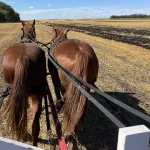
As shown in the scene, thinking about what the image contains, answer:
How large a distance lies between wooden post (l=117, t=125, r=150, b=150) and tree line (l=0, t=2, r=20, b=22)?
349 feet

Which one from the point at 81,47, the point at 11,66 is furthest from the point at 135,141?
the point at 81,47

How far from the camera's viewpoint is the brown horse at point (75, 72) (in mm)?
4102

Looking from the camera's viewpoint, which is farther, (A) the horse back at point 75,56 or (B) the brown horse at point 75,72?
(A) the horse back at point 75,56

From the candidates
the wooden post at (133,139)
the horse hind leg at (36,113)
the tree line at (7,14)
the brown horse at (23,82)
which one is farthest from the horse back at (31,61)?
the tree line at (7,14)

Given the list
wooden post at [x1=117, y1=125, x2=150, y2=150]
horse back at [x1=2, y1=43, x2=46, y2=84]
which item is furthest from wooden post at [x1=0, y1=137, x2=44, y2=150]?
horse back at [x1=2, y1=43, x2=46, y2=84]

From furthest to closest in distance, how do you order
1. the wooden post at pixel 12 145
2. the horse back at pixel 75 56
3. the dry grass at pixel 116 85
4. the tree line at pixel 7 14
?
the tree line at pixel 7 14 < the dry grass at pixel 116 85 < the horse back at pixel 75 56 < the wooden post at pixel 12 145

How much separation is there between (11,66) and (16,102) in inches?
22.1

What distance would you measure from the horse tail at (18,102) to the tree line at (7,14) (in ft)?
341

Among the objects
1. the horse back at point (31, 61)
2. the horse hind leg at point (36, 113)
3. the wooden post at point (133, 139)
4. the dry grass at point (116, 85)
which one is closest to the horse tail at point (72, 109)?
the horse hind leg at point (36, 113)

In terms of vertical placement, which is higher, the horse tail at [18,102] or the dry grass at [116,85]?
the horse tail at [18,102]

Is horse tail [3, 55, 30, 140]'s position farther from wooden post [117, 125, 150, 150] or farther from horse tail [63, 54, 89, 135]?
wooden post [117, 125, 150, 150]

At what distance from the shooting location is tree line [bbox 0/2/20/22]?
104000mm

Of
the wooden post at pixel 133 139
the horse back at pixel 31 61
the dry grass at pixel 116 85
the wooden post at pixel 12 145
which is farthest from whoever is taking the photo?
the dry grass at pixel 116 85

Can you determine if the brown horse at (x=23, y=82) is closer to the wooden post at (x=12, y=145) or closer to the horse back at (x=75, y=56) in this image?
the horse back at (x=75, y=56)
